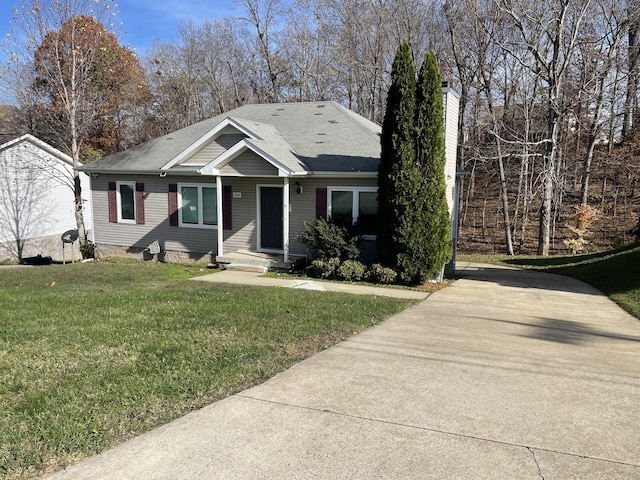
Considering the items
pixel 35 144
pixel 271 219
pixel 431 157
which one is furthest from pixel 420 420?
pixel 35 144

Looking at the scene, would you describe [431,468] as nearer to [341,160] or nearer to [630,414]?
[630,414]

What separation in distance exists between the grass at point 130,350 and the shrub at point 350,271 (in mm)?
2348

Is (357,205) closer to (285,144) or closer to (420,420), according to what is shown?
(285,144)

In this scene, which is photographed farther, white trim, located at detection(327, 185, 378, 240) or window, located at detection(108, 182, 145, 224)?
window, located at detection(108, 182, 145, 224)

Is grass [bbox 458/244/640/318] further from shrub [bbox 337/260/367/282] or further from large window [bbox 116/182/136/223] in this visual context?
large window [bbox 116/182/136/223]

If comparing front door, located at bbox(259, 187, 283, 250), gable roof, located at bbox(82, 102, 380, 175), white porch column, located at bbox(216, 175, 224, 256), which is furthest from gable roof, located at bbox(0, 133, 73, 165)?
front door, located at bbox(259, 187, 283, 250)

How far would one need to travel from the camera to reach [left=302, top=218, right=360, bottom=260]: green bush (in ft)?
40.9

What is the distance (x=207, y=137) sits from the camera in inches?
565

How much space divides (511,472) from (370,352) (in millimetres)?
2652

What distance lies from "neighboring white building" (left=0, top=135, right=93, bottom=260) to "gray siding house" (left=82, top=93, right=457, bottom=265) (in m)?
5.58

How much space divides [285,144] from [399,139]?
4.38 meters

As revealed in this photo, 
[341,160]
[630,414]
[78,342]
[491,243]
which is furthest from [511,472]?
[491,243]

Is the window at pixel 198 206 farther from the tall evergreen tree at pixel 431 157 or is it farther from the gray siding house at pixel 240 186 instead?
the tall evergreen tree at pixel 431 157

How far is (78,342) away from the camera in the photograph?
583 cm
